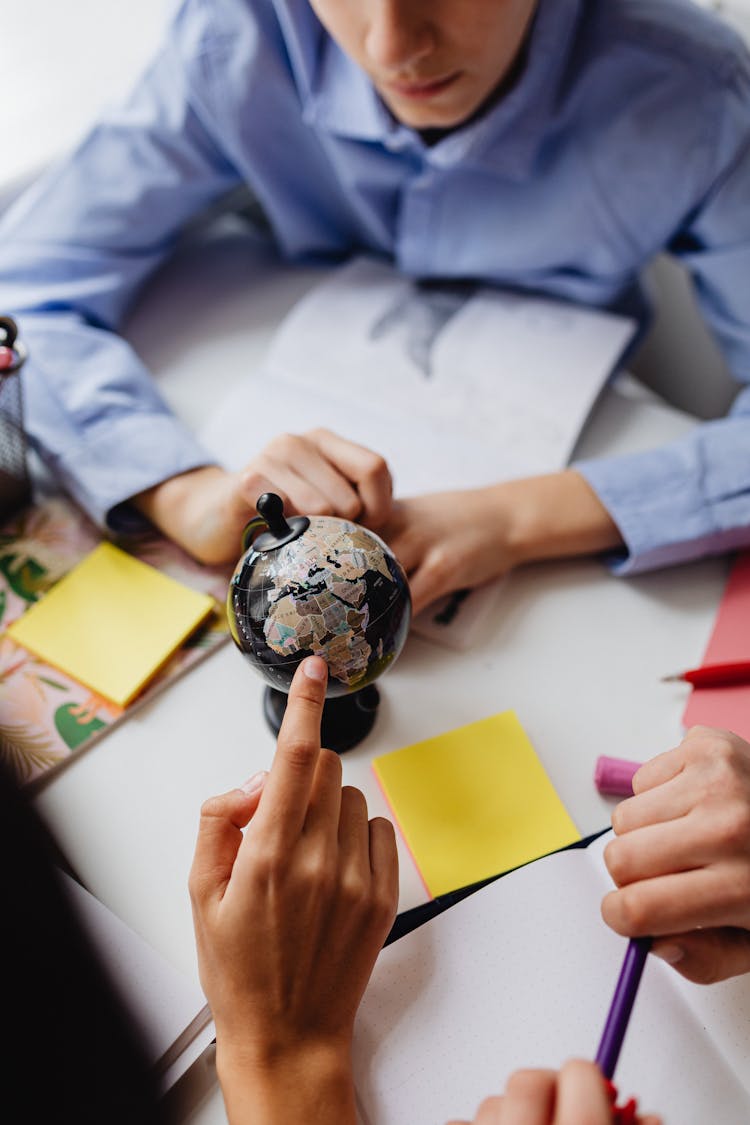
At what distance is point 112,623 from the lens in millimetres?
698

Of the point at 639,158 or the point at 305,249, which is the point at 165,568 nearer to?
the point at 305,249

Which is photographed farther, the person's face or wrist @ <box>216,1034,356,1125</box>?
the person's face

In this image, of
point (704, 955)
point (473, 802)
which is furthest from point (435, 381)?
point (704, 955)

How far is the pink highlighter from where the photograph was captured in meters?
0.60

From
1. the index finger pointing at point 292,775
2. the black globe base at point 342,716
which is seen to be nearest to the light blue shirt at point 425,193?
the black globe base at point 342,716

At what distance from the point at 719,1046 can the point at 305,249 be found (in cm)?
88

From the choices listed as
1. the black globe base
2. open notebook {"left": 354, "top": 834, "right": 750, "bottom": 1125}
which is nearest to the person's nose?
the black globe base

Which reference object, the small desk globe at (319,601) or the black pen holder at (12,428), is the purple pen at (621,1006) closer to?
the small desk globe at (319,601)

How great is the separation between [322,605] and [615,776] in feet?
0.84

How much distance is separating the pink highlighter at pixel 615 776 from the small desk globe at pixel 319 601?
18cm

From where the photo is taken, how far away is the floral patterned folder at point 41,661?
63 cm

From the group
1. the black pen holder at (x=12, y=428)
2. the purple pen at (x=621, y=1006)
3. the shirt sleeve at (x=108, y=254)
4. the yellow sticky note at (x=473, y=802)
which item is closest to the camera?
the purple pen at (x=621, y=1006)

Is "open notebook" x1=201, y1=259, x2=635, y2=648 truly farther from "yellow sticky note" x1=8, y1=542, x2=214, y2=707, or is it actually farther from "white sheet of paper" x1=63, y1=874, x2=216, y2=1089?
"white sheet of paper" x1=63, y1=874, x2=216, y2=1089

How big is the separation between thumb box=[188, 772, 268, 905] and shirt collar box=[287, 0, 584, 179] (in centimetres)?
63
